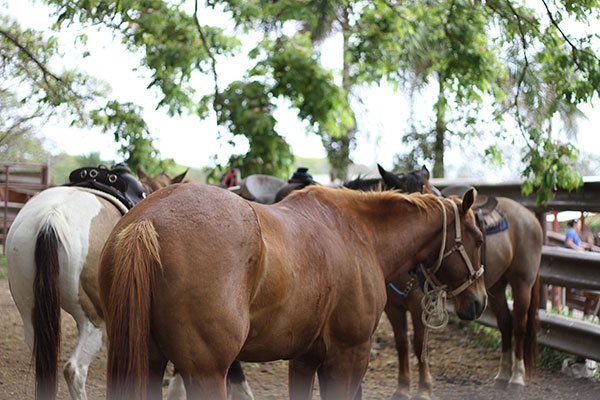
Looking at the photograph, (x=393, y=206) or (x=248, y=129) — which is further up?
(x=248, y=129)

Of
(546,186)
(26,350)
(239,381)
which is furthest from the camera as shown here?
(26,350)

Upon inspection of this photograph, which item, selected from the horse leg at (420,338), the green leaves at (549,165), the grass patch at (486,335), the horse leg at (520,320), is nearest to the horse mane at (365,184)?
the horse leg at (420,338)

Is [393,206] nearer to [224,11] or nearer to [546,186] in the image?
[546,186]

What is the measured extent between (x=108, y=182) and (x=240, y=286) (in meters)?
2.69

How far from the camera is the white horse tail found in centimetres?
339

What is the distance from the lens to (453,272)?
3.33m

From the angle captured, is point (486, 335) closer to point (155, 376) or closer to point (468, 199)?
point (468, 199)

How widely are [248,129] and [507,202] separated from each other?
140 inches

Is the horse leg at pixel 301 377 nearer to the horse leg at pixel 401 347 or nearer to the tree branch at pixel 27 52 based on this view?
the horse leg at pixel 401 347

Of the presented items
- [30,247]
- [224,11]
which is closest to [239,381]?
[30,247]

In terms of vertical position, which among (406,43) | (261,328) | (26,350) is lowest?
(26,350)

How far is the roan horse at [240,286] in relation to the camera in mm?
1943

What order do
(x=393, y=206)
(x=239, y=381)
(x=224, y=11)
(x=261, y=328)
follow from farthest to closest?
1. (x=224, y=11)
2. (x=239, y=381)
3. (x=393, y=206)
4. (x=261, y=328)

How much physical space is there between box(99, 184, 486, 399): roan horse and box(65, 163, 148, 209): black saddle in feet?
6.18
